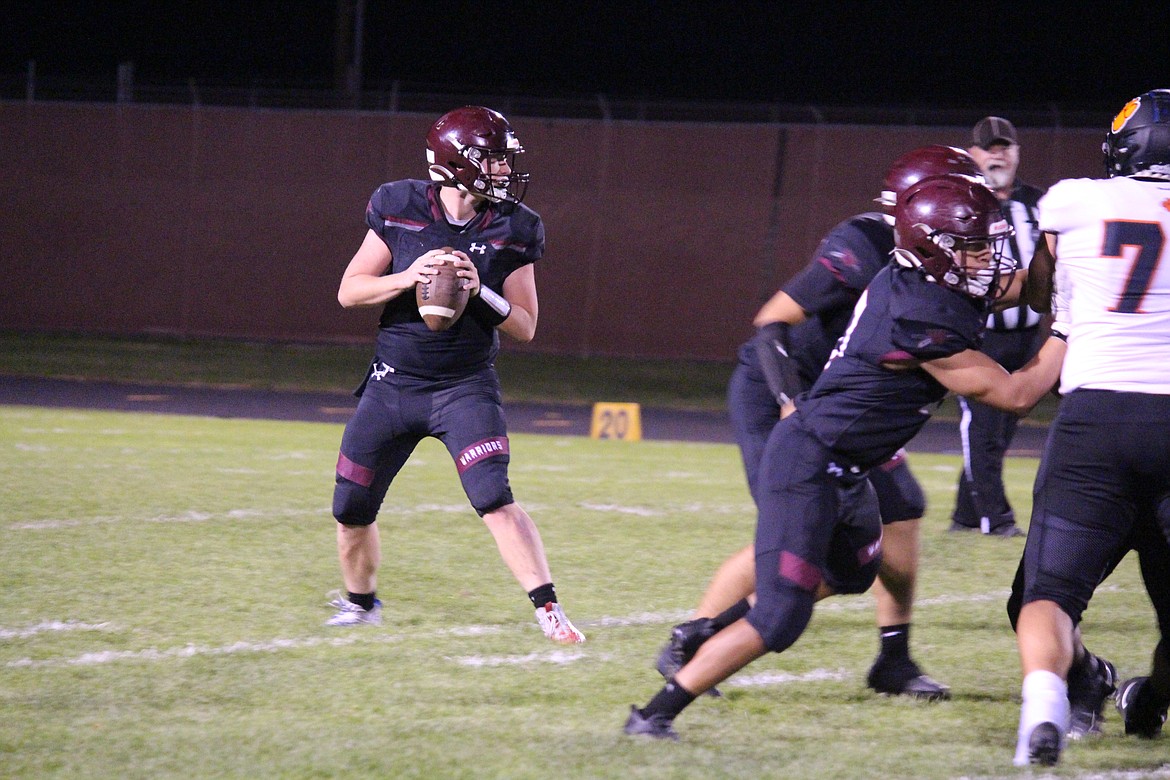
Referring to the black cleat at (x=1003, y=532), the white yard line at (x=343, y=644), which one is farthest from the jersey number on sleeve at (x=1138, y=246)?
the black cleat at (x=1003, y=532)

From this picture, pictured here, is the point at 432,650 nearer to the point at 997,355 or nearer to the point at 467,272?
the point at 467,272

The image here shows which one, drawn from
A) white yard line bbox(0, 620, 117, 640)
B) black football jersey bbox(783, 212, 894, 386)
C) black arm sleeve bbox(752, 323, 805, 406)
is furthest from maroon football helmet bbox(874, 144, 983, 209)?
white yard line bbox(0, 620, 117, 640)

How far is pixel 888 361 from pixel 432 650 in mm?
1973

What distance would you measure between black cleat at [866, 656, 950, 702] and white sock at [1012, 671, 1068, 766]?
32.0 inches

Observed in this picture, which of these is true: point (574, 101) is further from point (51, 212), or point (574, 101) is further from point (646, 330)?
point (51, 212)

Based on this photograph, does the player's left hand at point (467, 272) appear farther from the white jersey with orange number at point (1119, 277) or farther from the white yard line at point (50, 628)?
the white jersey with orange number at point (1119, 277)

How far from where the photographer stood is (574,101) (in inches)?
850

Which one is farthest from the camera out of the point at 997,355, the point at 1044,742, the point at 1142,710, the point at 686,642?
the point at 997,355

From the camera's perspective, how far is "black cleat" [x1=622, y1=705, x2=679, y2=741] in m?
3.65

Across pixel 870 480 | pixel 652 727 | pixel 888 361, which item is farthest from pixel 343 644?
pixel 888 361

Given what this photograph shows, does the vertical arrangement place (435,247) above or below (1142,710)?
above

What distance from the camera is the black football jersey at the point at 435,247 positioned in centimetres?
482

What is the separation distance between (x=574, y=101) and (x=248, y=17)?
1570cm

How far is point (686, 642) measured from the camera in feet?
13.8
